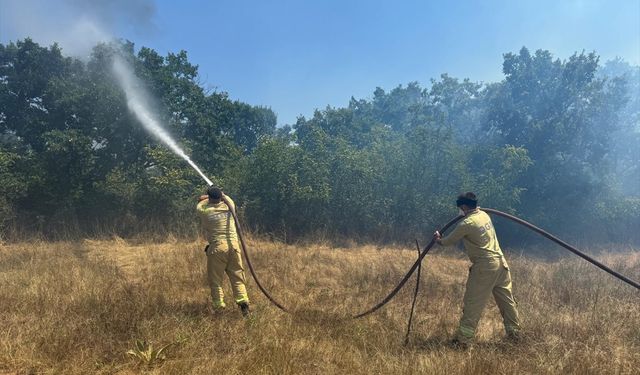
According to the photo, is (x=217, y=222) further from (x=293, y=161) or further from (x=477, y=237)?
(x=293, y=161)

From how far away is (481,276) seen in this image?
4801 mm

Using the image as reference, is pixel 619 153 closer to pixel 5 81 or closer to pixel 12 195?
pixel 12 195

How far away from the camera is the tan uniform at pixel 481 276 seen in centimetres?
474

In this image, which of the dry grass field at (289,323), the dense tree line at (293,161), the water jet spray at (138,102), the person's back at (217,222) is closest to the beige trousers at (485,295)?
the dry grass field at (289,323)

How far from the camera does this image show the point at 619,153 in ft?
64.0

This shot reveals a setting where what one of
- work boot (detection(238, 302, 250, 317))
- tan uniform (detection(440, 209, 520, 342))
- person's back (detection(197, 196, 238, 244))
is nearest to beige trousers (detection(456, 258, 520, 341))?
tan uniform (detection(440, 209, 520, 342))

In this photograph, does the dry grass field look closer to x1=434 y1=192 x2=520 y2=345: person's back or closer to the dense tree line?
x1=434 y1=192 x2=520 y2=345: person's back

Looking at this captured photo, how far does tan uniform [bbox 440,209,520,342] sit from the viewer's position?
4738mm

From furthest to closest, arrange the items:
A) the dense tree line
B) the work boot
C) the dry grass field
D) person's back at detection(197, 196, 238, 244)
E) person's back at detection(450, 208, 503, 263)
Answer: the dense tree line
person's back at detection(197, 196, 238, 244)
the work boot
person's back at detection(450, 208, 503, 263)
the dry grass field

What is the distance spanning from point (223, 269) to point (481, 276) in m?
3.23

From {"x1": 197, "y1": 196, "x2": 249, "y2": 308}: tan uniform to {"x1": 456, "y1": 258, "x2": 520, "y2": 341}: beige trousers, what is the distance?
2713mm

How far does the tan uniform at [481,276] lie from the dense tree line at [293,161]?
7.81 m

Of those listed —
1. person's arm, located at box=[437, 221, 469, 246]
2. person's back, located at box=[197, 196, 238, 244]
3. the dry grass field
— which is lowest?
the dry grass field

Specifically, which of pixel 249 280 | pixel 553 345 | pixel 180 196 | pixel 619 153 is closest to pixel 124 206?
pixel 180 196
